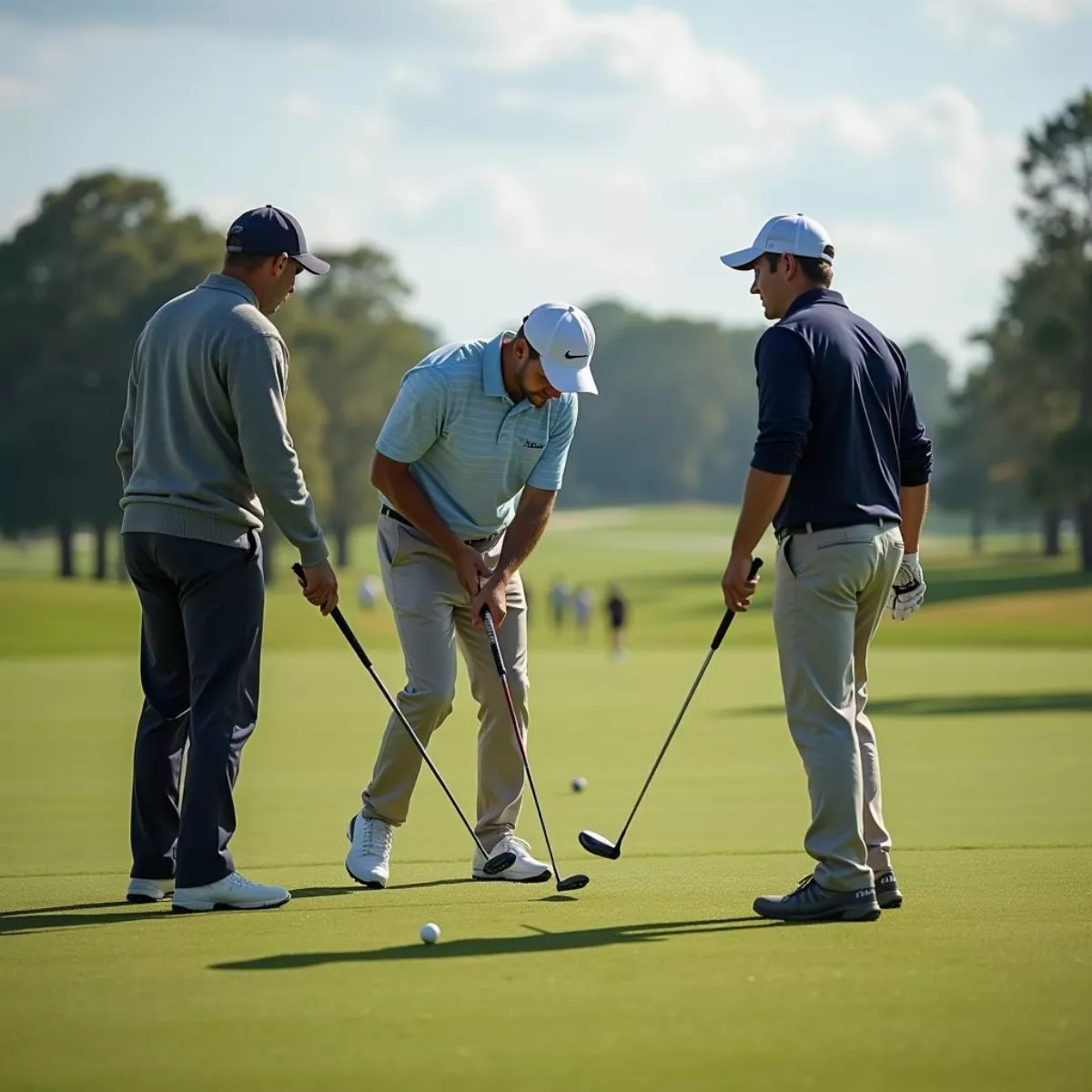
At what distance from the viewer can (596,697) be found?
24531 millimetres

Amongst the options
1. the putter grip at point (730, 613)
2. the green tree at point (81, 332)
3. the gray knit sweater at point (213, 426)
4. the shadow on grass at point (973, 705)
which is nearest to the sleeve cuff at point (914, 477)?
the putter grip at point (730, 613)

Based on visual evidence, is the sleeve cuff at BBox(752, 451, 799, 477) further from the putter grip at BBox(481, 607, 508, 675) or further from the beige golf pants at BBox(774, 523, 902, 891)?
the putter grip at BBox(481, 607, 508, 675)

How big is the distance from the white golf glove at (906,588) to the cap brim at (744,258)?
124 centimetres

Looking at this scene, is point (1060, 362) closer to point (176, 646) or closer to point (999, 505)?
point (999, 505)

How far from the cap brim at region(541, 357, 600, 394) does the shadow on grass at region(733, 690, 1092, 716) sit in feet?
44.0

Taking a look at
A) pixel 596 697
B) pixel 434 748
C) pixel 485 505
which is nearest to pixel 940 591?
pixel 596 697

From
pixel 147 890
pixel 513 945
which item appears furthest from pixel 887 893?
pixel 147 890

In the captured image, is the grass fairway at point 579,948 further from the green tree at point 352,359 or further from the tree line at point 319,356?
the green tree at point 352,359

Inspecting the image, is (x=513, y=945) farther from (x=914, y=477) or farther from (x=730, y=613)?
(x=914, y=477)

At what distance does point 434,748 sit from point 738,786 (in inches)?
171

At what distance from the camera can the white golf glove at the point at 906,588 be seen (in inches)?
283

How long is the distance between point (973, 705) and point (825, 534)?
15.8m

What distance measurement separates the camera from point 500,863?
7.52 m

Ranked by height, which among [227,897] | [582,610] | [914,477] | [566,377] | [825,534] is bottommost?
[582,610]
